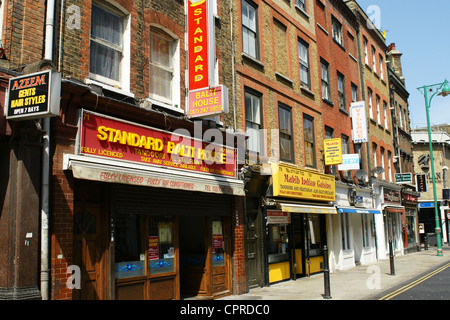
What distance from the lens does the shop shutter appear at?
351 inches

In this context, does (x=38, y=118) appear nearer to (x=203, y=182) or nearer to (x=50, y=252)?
(x=50, y=252)

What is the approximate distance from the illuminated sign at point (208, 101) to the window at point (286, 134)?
18.7 ft

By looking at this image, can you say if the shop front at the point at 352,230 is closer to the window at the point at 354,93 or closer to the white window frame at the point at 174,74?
the window at the point at 354,93

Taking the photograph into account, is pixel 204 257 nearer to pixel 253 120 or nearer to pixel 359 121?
pixel 253 120

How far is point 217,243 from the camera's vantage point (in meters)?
11.9

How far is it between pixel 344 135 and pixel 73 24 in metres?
16.2

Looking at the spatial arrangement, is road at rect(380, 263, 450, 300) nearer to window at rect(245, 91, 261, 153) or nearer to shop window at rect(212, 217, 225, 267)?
shop window at rect(212, 217, 225, 267)

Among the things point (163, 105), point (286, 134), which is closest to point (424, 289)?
point (286, 134)

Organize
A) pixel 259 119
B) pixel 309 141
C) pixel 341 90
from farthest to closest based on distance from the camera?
1. pixel 341 90
2. pixel 309 141
3. pixel 259 119

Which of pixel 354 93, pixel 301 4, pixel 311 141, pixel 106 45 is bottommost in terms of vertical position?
pixel 311 141

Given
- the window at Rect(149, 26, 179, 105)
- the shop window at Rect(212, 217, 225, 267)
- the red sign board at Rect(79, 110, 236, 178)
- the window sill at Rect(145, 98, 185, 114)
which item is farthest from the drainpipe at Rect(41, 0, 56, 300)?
the shop window at Rect(212, 217, 225, 267)

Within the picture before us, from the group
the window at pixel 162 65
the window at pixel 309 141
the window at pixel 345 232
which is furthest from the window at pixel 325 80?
the window at pixel 162 65

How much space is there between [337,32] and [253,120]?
37.5ft

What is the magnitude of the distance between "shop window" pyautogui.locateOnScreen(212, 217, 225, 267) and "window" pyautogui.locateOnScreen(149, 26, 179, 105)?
354 cm
